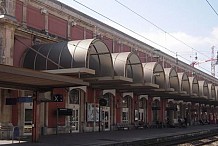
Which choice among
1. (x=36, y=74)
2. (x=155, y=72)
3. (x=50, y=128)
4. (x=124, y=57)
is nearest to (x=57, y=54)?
(x=50, y=128)

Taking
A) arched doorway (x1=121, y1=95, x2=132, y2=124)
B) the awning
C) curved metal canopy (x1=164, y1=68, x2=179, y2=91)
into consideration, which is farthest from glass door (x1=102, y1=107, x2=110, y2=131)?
the awning

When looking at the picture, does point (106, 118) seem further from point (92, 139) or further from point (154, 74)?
point (92, 139)

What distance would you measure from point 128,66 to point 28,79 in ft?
60.3

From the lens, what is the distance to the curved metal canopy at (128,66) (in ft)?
104

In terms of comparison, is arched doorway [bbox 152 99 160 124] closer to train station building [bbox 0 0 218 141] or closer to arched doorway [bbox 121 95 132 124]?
train station building [bbox 0 0 218 141]

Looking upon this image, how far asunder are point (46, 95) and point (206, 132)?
966 inches

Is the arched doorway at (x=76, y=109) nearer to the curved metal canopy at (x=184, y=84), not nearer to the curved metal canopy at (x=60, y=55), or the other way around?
the curved metal canopy at (x=60, y=55)

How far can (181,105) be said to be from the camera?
60.2 m

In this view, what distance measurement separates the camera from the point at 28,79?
17.0 m

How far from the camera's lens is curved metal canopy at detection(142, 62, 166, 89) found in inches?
1478

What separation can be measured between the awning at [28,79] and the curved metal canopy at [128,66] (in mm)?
12506

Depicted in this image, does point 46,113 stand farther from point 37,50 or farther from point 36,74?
point 36,74

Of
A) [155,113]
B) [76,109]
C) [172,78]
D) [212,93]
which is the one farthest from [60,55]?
[212,93]

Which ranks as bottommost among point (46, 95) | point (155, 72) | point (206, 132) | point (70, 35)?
point (206, 132)
